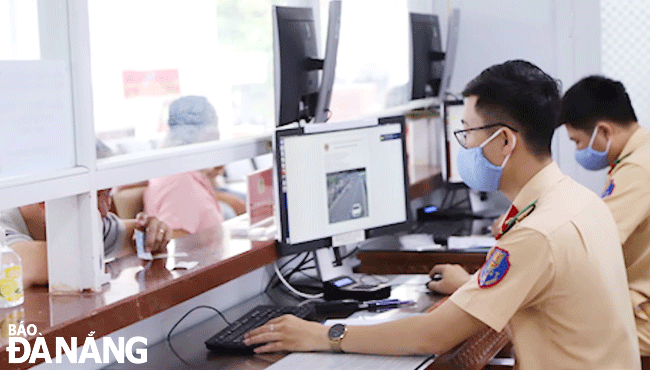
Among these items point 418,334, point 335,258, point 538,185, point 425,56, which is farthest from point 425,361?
point 425,56

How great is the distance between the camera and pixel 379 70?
4016mm

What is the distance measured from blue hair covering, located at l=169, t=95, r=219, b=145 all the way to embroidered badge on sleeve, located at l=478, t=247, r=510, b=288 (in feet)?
3.32

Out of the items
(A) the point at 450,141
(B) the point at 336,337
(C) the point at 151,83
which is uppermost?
(C) the point at 151,83

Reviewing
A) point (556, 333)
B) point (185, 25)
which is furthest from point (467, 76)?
point (556, 333)

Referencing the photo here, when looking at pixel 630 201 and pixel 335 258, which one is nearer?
pixel 630 201

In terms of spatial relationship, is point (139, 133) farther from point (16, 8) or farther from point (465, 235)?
point (465, 235)

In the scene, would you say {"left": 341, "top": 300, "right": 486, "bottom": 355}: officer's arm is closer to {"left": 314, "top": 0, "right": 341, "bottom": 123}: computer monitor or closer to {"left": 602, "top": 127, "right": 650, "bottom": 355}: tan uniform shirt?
{"left": 602, "top": 127, "right": 650, "bottom": 355}: tan uniform shirt

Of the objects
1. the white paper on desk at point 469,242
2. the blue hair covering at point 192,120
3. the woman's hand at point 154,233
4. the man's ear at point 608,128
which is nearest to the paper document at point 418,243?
the white paper on desk at point 469,242

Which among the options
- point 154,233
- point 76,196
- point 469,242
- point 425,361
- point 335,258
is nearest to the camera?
point 425,361

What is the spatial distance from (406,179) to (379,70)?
1.27m

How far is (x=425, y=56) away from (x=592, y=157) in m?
1.13

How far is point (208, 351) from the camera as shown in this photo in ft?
7.00

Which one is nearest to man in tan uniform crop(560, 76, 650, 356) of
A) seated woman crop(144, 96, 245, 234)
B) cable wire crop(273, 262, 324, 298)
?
cable wire crop(273, 262, 324, 298)

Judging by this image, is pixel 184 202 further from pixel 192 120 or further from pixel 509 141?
pixel 509 141
